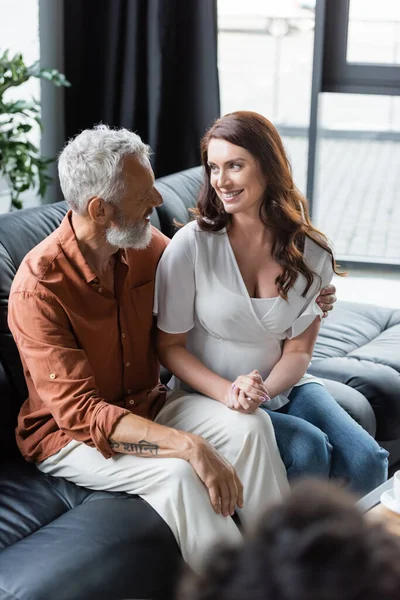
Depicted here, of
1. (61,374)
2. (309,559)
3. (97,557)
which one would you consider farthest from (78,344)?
(309,559)

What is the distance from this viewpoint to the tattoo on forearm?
1873mm

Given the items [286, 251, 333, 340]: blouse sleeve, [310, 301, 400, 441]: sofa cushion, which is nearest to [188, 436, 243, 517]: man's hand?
[286, 251, 333, 340]: blouse sleeve

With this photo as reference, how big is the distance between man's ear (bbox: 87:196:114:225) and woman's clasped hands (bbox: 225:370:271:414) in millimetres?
475

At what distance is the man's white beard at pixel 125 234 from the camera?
1981 millimetres

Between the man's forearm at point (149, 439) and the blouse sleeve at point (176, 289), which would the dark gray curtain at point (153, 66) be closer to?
the blouse sleeve at point (176, 289)

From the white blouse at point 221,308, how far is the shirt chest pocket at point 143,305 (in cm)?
2

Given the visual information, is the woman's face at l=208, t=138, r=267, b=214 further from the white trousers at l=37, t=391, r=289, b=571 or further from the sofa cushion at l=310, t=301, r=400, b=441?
the sofa cushion at l=310, t=301, r=400, b=441

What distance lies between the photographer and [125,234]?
6.51 feet

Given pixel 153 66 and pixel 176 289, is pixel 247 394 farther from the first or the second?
pixel 153 66

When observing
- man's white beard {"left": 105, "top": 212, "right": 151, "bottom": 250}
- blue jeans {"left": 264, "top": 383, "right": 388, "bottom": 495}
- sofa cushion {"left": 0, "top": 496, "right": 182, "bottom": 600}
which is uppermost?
man's white beard {"left": 105, "top": 212, "right": 151, "bottom": 250}

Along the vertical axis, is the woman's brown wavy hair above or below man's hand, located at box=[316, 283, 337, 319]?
above

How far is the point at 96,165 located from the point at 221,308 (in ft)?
1.47

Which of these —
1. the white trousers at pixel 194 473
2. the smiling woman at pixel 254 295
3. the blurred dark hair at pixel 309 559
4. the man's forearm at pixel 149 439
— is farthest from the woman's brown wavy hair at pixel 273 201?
the blurred dark hair at pixel 309 559

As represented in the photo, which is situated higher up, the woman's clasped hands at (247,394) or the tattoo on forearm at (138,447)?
the woman's clasped hands at (247,394)
